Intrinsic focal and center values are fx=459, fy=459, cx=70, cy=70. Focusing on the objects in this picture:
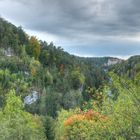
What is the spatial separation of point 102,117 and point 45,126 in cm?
6404

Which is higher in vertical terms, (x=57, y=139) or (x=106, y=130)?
(x=106, y=130)

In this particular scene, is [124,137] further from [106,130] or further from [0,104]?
[0,104]

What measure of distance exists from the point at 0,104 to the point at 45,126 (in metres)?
46.0

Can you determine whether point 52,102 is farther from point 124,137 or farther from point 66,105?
point 124,137

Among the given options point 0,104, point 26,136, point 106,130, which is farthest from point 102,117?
point 0,104

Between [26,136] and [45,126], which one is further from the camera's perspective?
[45,126]

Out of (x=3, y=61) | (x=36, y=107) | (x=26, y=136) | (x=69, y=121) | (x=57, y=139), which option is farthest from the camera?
(x=3, y=61)

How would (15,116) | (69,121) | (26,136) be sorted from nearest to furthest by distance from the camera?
1. (26,136)
2. (15,116)
3. (69,121)

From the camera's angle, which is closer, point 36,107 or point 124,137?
point 124,137

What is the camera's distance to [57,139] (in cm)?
7462

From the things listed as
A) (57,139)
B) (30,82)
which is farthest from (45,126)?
(30,82)

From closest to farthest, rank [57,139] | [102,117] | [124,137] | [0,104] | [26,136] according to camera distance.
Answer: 1. [124,137]
2. [102,117]
3. [26,136]
4. [57,139]
5. [0,104]

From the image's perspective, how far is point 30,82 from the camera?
191 meters

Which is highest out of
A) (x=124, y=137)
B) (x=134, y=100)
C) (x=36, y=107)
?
(x=134, y=100)
